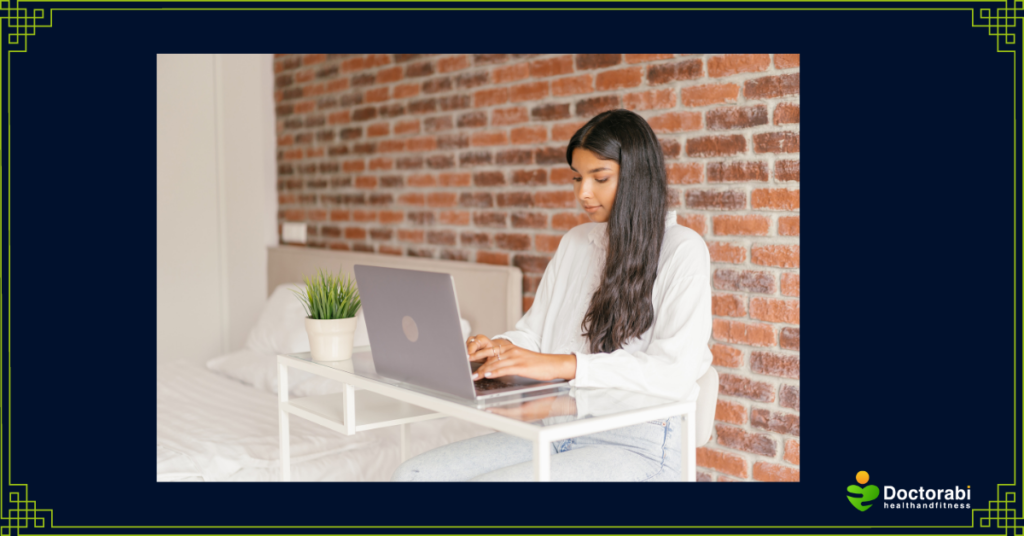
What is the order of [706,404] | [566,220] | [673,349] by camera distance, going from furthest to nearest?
[566,220] → [706,404] → [673,349]

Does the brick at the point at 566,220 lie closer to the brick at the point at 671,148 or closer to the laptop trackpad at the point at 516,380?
the brick at the point at 671,148

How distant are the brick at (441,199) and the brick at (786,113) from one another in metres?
1.37

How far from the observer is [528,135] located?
2.72m

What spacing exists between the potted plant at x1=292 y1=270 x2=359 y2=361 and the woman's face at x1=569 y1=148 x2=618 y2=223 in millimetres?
592

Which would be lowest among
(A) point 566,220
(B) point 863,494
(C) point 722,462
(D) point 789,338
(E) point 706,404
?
(C) point 722,462

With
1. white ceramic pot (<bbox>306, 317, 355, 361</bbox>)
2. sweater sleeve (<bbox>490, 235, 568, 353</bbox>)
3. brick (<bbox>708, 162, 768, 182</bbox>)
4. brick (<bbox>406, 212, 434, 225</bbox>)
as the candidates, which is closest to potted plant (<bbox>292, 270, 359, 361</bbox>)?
white ceramic pot (<bbox>306, 317, 355, 361</bbox>)

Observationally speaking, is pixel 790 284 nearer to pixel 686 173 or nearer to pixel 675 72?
pixel 686 173

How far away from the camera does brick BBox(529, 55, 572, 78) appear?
2.56 metres

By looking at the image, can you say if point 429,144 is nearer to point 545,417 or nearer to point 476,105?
point 476,105

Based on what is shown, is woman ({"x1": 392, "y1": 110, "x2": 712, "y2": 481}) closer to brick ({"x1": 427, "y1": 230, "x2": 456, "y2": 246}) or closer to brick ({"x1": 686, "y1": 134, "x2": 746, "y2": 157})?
brick ({"x1": 686, "y1": 134, "x2": 746, "y2": 157})

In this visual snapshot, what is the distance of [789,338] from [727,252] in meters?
0.28

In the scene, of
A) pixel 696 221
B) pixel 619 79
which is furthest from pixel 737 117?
pixel 619 79

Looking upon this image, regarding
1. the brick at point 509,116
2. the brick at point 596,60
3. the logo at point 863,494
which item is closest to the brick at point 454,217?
the brick at point 509,116

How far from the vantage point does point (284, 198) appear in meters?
3.91
